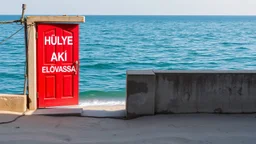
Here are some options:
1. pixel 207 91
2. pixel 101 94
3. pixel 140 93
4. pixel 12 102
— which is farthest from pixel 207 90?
pixel 101 94

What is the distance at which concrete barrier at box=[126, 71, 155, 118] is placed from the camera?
8953 mm

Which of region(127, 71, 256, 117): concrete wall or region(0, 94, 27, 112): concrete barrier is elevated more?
region(127, 71, 256, 117): concrete wall

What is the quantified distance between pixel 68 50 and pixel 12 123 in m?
2.54

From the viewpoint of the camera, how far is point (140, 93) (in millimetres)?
9000

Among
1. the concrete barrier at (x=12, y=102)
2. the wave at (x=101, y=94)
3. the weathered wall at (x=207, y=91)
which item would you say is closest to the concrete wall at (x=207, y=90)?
the weathered wall at (x=207, y=91)

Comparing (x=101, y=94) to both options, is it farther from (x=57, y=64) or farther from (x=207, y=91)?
(x=207, y=91)

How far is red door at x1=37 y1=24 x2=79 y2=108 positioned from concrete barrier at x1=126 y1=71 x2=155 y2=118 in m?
2.06

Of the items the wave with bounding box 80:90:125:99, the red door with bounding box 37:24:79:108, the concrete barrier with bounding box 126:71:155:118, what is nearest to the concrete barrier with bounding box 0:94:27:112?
the red door with bounding box 37:24:79:108

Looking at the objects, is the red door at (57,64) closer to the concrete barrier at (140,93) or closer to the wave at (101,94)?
the concrete barrier at (140,93)

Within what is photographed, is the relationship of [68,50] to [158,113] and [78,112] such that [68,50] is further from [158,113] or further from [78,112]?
[158,113]

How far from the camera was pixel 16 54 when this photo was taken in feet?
123

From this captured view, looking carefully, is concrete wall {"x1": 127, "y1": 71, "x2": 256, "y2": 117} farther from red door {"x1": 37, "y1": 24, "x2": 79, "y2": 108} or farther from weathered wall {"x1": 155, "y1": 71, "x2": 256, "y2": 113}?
red door {"x1": 37, "y1": 24, "x2": 79, "y2": 108}

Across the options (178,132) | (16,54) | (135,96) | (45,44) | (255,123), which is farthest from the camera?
(16,54)

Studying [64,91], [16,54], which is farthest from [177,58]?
[64,91]
